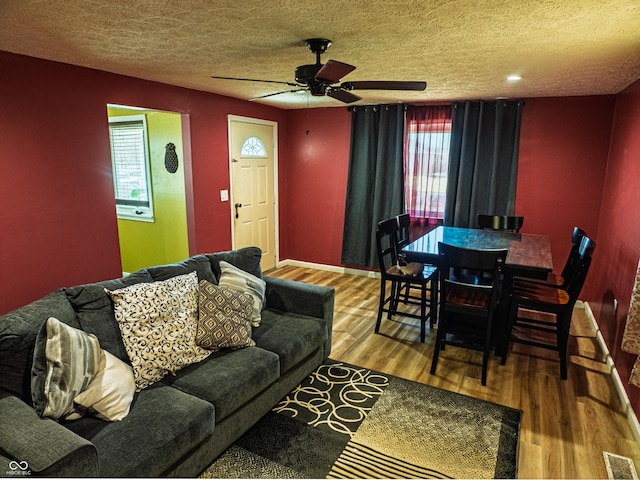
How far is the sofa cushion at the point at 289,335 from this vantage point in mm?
2547

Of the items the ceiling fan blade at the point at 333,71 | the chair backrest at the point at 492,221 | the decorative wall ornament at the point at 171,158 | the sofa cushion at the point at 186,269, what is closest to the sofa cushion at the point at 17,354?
the sofa cushion at the point at 186,269

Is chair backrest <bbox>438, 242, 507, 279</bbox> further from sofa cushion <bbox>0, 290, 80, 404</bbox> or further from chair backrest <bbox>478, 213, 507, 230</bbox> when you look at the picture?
sofa cushion <bbox>0, 290, 80, 404</bbox>

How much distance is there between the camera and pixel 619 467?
216 cm

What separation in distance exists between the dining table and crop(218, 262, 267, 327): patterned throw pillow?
4.23 ft

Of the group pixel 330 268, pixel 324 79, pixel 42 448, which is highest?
pixel 324 79

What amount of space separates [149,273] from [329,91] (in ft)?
5.43

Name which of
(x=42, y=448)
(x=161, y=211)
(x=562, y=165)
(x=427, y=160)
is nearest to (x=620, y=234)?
(x=562, y=165)

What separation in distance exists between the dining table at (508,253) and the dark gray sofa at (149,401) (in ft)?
3.82

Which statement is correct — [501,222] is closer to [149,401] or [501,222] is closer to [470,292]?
[470,292]

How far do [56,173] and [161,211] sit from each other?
5.94 feet

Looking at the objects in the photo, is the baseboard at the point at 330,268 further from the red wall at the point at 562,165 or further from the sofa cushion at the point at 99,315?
the sofa cushion at the point at 99,315

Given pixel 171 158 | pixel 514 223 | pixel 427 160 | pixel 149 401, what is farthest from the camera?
pixel 427 160

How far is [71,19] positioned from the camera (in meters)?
2.06

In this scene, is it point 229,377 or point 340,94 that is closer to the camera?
point 229,377
